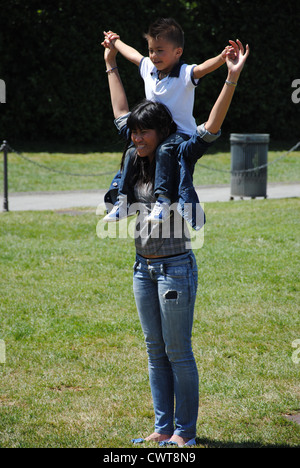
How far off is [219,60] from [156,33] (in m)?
0.36

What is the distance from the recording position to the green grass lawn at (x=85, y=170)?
1441 centimetres

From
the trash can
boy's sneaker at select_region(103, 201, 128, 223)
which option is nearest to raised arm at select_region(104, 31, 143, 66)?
boy's sneaker at select_region(103, 201, 128, 223)

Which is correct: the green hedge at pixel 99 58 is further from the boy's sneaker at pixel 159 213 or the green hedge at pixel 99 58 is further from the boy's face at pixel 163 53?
the boy's sneaker at pixel 159 213

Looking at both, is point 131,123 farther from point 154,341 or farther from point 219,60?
point 154,341

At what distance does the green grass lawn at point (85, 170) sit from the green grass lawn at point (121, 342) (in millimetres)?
5296

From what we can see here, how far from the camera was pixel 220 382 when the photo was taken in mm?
4465

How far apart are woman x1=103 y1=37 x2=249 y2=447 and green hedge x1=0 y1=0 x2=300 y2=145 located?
1596cm

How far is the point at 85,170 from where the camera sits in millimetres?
16625

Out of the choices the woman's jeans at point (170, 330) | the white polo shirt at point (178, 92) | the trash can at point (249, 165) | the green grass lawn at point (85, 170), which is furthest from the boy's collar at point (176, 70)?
the green grass lawn at point (85, 170)

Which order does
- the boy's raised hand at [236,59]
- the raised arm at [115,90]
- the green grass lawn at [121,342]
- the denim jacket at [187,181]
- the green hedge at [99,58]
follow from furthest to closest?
the green hedge at [99,58], the green grass lawn at [121,342], the raised arm at [115,90], the denim jacket at [187,181], the boy's raised hand at [236,59]

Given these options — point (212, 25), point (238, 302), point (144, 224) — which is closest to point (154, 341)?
point (144, 224)

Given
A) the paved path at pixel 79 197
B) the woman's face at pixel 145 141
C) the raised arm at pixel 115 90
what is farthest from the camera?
the paved path at pixel 79 197

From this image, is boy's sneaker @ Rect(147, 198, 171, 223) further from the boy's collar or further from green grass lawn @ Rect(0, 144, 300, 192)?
green grass lawn @ Rect(0, 144, 300, 192)

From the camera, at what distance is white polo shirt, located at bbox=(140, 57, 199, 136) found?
3.25 metres
